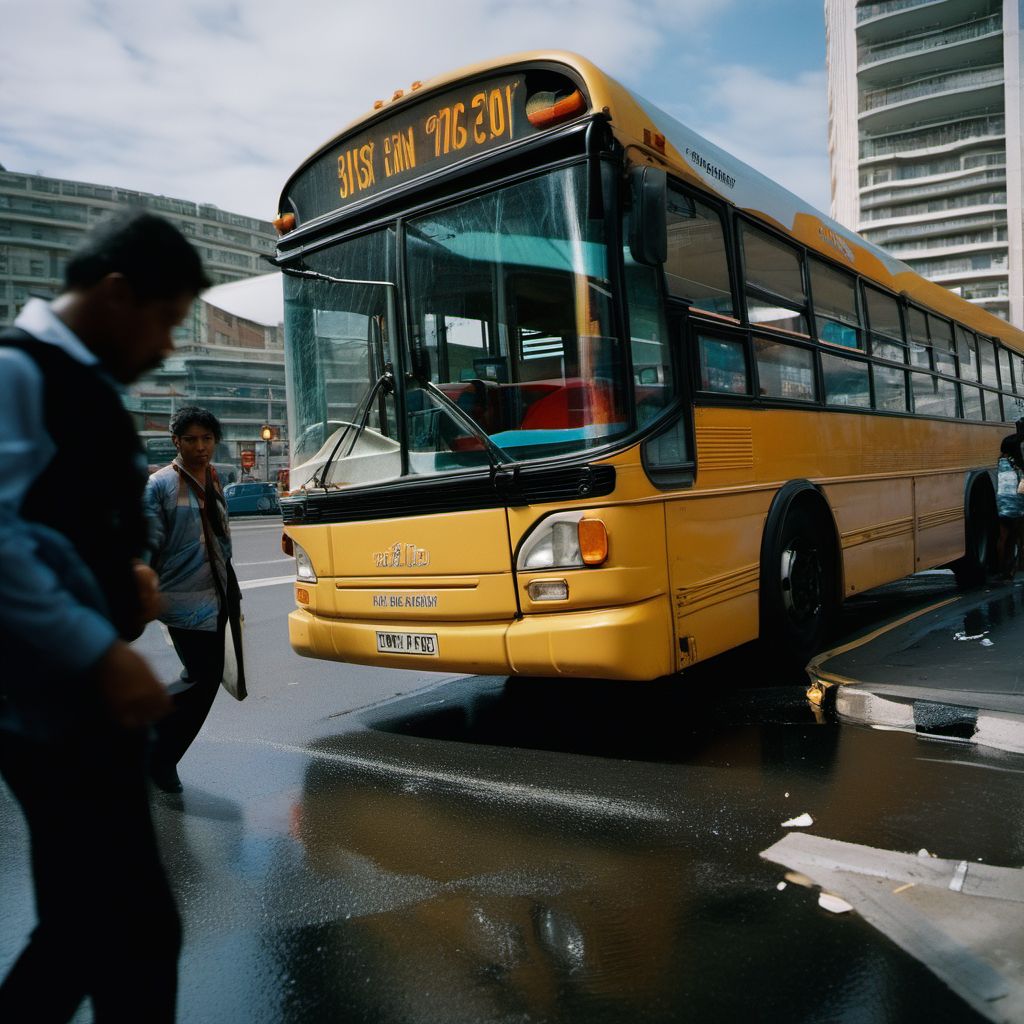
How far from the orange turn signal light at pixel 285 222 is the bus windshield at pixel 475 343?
1.51 ft

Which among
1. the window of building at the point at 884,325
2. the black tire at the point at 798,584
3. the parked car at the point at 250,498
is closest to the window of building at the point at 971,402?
the window of building at the point at 884,325

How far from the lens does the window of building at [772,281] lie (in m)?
5.97

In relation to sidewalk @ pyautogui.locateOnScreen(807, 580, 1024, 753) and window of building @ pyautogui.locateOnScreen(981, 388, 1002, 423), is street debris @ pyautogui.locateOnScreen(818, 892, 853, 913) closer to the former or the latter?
sidewalk @ pyautogui.locateOnScreen(807, 580, 1024, 753)

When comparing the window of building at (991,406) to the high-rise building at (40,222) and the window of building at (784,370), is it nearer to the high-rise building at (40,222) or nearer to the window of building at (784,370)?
the window of building at (784,370)

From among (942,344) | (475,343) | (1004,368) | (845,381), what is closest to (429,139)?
(475,343)

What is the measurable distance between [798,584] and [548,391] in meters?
2.43

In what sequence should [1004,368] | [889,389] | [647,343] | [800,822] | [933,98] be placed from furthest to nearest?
1. [933,98]
2. [1004,368]
3. [889,389]
4. [647,343]
5. [800,822]

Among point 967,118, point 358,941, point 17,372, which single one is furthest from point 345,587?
point 967,118

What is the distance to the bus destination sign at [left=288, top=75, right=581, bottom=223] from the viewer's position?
4.93 m

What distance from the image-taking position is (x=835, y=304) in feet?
23.7

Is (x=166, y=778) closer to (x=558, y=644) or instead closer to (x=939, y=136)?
(x=558, y=644)

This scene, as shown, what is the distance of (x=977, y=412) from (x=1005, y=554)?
1.74 meters

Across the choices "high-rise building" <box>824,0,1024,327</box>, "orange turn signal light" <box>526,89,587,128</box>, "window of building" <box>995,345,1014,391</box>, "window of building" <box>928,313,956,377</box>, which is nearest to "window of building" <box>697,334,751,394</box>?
"orange turn signal light" <box>526,89,587,128</box>

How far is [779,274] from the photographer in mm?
6406
